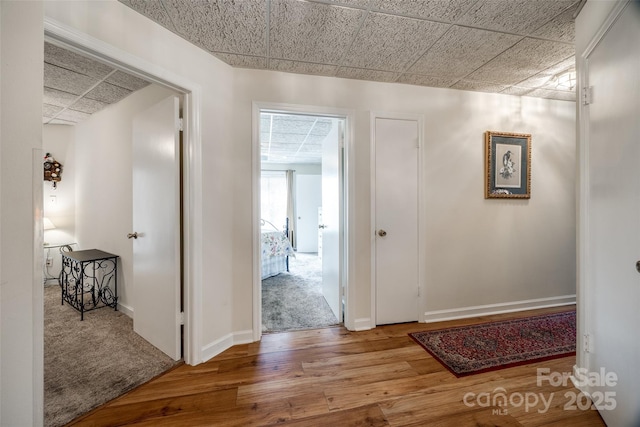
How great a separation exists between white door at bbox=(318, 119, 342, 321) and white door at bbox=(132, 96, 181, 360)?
140 centimetres

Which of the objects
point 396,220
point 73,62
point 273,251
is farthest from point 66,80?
point 396,220

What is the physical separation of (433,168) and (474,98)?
90 centimetres

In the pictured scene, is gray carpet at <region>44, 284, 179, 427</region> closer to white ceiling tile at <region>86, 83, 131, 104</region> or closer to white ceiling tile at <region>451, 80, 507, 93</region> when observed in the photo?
white ceiling tile at <region>86, 83, 131, 104</region>

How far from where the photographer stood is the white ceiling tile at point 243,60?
6.35 ft

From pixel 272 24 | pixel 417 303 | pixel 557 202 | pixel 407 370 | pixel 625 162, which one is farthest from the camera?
pixel 557 202

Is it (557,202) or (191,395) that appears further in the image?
(557,202)

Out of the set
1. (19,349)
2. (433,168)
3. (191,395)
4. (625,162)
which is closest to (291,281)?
(191,395)

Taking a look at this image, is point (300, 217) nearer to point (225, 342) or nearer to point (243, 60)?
point (225, 342)

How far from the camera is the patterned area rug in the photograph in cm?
180

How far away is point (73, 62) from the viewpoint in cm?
192

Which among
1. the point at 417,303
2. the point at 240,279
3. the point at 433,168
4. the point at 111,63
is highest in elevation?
the point at 111,63

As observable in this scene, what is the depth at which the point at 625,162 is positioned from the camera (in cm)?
115

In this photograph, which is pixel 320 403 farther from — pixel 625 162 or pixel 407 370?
pixel 625 162

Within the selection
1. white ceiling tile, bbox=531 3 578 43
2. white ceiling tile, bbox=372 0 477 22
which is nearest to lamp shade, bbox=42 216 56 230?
white ceiling tile, bbox=372 0 477 22
